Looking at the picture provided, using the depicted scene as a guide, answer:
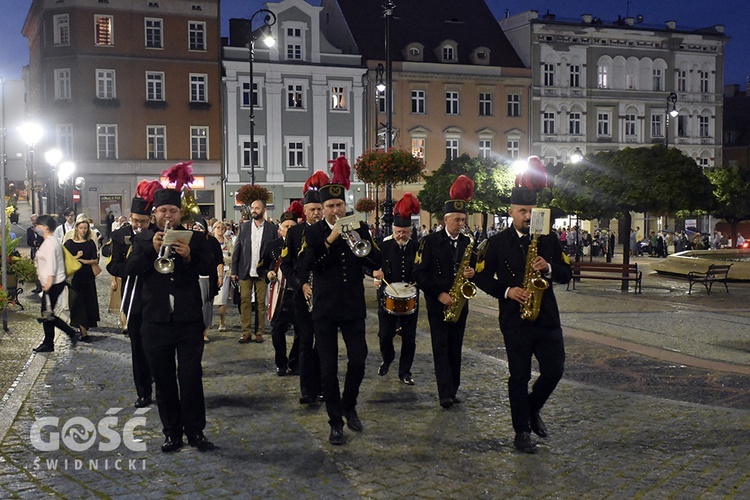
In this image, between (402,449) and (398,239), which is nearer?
(402,449)

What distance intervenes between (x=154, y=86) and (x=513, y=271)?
44.8 m

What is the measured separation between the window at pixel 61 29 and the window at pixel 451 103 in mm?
23360

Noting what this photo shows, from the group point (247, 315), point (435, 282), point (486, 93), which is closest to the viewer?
point (435, 282)

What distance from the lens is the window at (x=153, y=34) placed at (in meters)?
47.5

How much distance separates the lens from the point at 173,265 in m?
6.25

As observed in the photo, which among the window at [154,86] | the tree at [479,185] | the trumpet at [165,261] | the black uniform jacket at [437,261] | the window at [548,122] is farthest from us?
the window at [548,122]

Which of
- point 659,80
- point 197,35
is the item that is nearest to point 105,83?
point 197,35

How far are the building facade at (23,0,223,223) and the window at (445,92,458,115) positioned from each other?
14888 millimetres

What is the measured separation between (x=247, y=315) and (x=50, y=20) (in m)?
40.5

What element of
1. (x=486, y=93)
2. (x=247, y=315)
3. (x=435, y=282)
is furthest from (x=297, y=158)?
(x=435, y=282)

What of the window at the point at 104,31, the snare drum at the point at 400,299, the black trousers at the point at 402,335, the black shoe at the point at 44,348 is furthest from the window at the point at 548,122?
the snare drum at the point at 400,299

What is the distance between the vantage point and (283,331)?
31.2ft

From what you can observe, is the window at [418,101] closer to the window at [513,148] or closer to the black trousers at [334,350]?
the window at [513,148]

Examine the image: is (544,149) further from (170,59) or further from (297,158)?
(170,59)
